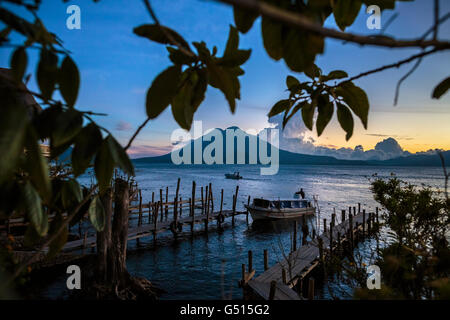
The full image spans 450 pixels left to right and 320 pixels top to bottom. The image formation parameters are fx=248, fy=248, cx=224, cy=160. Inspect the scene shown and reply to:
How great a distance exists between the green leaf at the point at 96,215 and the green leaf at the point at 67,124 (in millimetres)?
239

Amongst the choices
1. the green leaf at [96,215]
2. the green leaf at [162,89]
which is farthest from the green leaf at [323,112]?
the green leaf at [96,215]

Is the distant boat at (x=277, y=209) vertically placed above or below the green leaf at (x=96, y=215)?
below

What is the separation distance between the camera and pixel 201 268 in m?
11.0

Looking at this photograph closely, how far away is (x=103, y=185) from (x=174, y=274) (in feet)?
36.0

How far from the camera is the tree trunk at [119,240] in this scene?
6789 mm

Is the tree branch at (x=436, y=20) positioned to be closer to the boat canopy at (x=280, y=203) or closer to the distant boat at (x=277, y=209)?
the distant boat at (x=277, y=209)

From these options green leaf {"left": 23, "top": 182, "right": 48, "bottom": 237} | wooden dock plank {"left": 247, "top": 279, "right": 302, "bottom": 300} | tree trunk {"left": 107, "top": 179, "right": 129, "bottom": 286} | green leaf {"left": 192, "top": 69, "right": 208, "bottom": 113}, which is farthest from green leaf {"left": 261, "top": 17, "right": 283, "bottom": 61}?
tree trunk {"left": 107, "top": 179, "right": 129, "bottom": 286}

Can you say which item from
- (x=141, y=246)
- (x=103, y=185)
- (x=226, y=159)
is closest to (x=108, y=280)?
(x=141, y=246)

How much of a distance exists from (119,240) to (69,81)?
7587mm

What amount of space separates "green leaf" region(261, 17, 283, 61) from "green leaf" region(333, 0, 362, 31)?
0.28m

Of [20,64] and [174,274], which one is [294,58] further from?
[174,274]

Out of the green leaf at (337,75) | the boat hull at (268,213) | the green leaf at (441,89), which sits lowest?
the boat hull at (268,213)

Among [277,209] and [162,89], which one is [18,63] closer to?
[162,89]

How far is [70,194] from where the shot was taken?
24.1 inches
